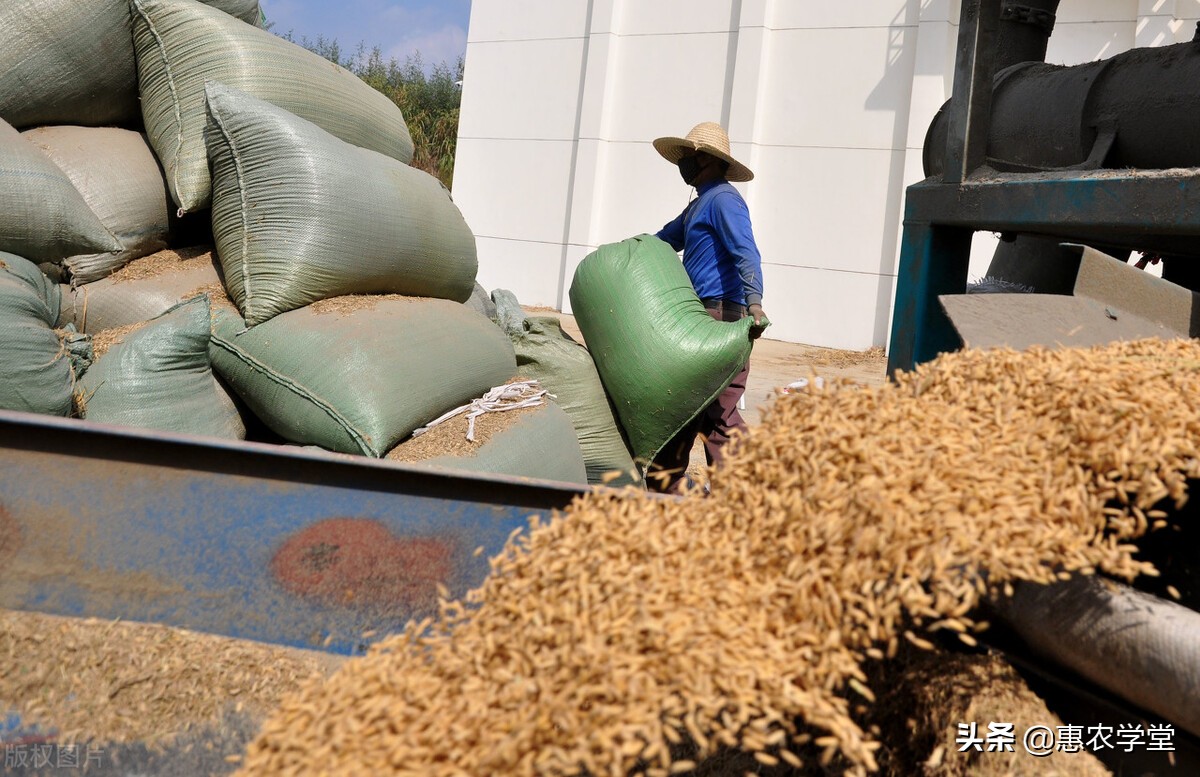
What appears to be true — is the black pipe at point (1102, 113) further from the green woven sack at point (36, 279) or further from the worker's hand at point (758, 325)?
the green woven sack at point (36, 279)

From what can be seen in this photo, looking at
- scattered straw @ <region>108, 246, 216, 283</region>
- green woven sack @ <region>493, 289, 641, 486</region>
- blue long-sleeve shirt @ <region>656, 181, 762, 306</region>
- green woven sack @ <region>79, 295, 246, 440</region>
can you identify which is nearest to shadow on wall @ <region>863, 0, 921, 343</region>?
blue long-sleeve shirt @ <region>656, 181, 762, 306</region>

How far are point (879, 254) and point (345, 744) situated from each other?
921cm

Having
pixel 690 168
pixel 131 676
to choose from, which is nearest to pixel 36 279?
pixel 131 676

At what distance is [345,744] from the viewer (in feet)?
4.80

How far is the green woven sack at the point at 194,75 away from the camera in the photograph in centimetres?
328

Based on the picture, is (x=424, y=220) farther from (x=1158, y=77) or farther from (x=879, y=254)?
(x=879, y=254)

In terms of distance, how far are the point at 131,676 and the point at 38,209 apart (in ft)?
5.55

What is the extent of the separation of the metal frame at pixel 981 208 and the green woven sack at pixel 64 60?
272cm

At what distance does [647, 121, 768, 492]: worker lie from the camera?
3975 mm

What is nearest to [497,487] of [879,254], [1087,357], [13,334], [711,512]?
[711,512]

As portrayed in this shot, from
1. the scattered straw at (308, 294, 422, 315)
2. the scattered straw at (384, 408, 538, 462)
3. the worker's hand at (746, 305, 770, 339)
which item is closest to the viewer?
the scattered straw at (384, 408, 538, 462)

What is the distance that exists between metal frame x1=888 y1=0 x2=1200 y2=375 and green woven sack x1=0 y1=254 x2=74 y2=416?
2447 millimetres

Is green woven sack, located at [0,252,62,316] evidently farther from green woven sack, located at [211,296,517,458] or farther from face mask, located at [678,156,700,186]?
face mask, located at [678,156,700,186]

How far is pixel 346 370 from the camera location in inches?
114
